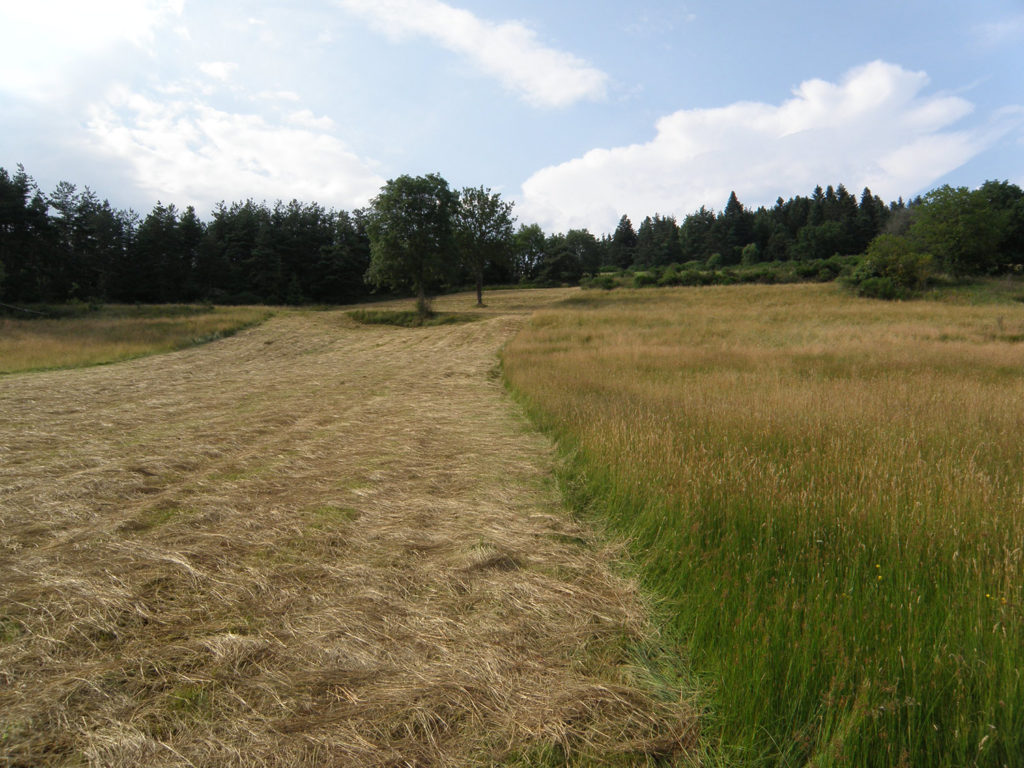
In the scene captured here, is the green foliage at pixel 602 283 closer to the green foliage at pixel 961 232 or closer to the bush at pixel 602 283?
the bush at pixel 602 283

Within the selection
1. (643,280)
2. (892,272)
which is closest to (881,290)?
(892,272)

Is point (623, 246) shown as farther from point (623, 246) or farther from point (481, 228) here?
point (481, 228)


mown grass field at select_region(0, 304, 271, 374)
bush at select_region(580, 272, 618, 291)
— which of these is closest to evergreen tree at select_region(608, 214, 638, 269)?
bush at select_region(580, 272, 618, 291)

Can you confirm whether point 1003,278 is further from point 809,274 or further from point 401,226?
point 401,226

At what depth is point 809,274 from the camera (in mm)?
49688

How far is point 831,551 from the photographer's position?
303 cm

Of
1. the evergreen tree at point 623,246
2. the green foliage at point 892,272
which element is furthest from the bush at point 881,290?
the evergreen tree at point 623,246

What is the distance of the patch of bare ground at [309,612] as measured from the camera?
2.10 meters

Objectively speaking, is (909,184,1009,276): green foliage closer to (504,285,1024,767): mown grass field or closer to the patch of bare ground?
(504,285,1024,767): mown grass field

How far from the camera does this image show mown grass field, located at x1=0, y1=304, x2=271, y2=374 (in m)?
18.4

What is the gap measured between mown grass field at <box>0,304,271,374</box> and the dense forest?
10956mm

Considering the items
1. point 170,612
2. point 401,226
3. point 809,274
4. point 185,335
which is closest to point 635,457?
point 170,612

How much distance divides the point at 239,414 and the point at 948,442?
10.3 meters

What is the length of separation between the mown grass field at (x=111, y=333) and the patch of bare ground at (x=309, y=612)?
15.0 meters
